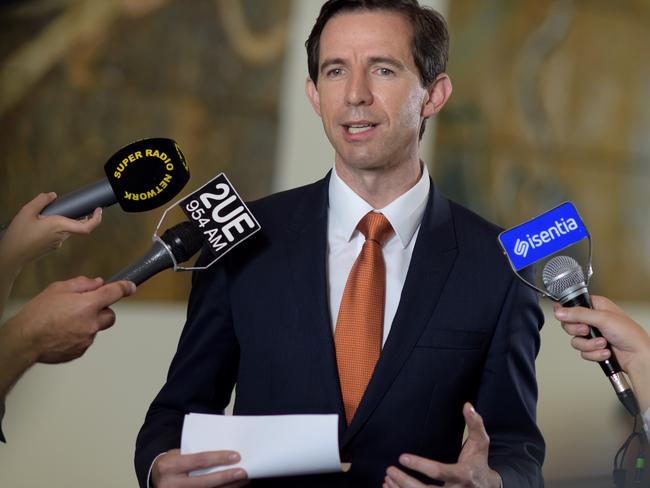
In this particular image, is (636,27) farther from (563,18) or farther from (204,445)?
(204,445)

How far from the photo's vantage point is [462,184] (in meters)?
5.21

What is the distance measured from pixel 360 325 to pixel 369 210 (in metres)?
0.24

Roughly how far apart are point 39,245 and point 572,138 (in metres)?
4.61

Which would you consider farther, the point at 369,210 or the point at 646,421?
the point at 369,210

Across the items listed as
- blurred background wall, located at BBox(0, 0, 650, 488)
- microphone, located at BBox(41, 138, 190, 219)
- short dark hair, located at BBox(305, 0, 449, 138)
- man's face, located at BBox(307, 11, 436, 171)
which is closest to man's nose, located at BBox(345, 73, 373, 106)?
man's face, located at BBox(307, 11, 436, 171)

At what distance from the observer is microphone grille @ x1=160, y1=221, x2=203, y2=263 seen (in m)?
1.64

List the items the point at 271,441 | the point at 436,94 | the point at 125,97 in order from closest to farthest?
1. the point at 271,441
2. the point at 436,94
3. the point at 125,97

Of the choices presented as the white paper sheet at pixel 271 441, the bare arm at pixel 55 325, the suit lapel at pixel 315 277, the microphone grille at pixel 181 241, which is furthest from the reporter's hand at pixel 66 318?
the suit lapel at pixel 315 277

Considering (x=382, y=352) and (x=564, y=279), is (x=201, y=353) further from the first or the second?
(x=564, y=279)

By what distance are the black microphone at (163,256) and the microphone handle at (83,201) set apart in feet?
0.38

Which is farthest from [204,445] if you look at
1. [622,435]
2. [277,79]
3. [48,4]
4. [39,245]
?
[622,435]

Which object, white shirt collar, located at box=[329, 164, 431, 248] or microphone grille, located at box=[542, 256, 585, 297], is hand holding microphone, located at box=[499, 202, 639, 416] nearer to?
microphone grille, located at box=[542, 256, 585, 297]

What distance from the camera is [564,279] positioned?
5.33 feet

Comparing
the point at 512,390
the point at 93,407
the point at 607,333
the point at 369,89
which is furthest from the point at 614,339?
the point at 93,407
